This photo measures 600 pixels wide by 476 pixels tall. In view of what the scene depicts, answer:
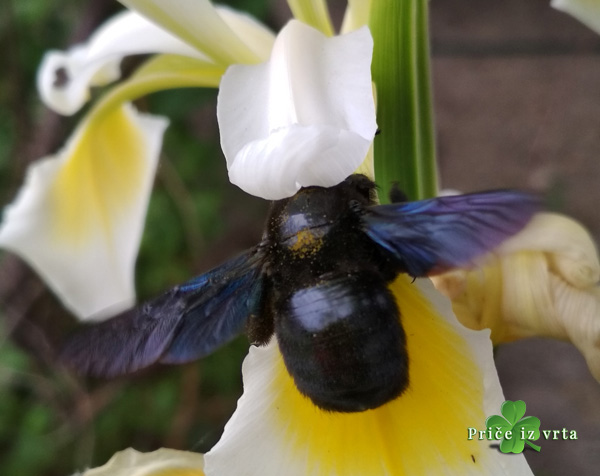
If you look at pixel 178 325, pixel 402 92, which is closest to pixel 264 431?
pixel 178 325

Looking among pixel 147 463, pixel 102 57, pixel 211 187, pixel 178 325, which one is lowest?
pixel 211 187

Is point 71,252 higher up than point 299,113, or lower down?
lower down

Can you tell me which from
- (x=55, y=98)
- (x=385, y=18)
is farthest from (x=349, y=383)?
(x=55, y=98)

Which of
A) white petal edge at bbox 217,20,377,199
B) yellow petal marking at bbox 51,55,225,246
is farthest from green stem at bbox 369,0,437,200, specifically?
yellow petal marking at bbox 51,55,225,246

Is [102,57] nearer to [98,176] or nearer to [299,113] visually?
[98,176]

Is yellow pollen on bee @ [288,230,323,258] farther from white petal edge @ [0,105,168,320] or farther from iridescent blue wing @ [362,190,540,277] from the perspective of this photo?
white petal edge @ [0,105,168,320]

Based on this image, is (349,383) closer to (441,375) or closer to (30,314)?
(441,375)
